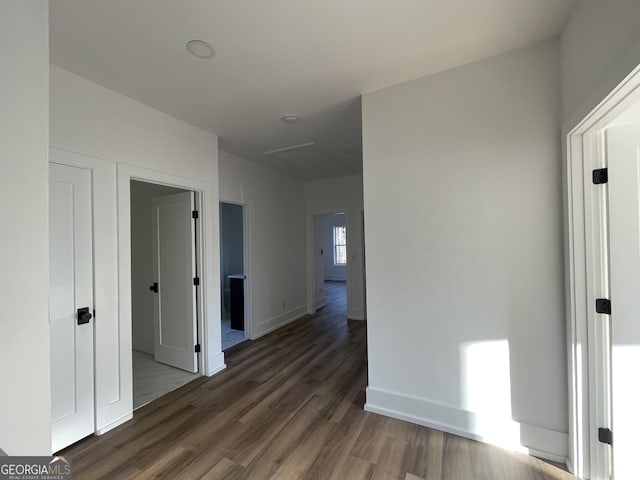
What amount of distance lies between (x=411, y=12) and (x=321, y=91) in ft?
3.06

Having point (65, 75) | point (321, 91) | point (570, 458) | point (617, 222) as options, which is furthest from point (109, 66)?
point (570, 458)

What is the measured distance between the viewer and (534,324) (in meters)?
1.81

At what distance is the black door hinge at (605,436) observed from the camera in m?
1.52

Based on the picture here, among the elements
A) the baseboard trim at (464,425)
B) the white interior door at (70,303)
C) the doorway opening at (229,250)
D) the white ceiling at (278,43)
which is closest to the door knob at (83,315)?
the white interior door at (70,303)

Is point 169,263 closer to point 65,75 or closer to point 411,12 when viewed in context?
point 65,75

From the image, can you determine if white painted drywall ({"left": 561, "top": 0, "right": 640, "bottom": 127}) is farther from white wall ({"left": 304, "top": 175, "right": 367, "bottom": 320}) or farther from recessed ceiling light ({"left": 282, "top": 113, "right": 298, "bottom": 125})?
white wall ({"left": 304, "top": 175, "right": 367, "bottom": 320})

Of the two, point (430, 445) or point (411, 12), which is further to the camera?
point (430, 445)

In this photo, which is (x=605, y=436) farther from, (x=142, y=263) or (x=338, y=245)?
(x=338, y=245)

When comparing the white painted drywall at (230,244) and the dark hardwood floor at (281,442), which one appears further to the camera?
the white painted drywall at (230,244)

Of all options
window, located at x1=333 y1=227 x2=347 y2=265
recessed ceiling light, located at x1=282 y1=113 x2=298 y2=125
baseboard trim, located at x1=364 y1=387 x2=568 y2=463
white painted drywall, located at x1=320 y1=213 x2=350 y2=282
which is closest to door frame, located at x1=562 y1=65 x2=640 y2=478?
baseboard trim, located at x1=364 y1=387 x2=568 y2=463

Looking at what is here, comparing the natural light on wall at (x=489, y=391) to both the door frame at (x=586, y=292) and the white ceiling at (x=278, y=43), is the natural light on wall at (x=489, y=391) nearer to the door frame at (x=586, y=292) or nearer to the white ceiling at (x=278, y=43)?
the door frame at (x=586, y=292)

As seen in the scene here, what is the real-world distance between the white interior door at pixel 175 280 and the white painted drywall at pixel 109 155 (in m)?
0.62

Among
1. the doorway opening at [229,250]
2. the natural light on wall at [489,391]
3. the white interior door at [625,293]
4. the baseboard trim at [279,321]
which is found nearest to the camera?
the white interior door at [625,293]

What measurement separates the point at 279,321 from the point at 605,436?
4.00 metres
